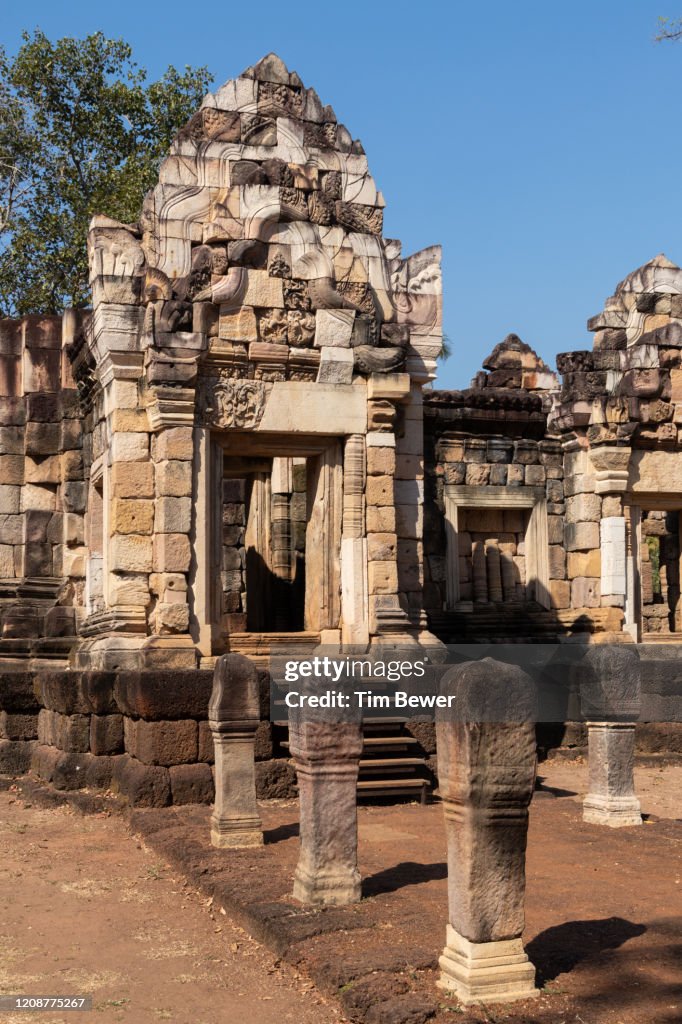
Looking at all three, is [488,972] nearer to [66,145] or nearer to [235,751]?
[235,751]

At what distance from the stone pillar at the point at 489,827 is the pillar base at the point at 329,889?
1.44m

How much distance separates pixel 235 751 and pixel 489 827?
11.9 ft

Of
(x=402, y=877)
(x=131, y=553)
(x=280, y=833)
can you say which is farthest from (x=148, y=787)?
(x=402, y=877)

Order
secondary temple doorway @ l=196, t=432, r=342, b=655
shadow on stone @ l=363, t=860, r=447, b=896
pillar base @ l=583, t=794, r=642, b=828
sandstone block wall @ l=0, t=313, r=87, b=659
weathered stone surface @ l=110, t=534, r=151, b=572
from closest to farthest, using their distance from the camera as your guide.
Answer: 1. shadow on stone @ l=363, t=860, r=447, b=896
2. pillar base @ l=583, t=794, r=642, b=828
3. weathered stone surface @ l=110, t=534, r=151, b=572
4. secondary temple doorway @ l=196, t=432, r=342, b=655
5. sandstone block wall @ l=0, t=313, r=87, b=659

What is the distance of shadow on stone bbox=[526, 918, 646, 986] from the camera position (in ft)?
18.1

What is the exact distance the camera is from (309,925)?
6230 mm

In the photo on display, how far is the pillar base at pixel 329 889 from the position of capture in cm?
668

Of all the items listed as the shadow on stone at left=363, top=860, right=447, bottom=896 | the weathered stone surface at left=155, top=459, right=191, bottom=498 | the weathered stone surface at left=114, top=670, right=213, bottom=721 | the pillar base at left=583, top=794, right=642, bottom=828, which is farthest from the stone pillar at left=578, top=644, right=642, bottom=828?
the weathered stone surface at left=155, top=459, right=191, bottom=498

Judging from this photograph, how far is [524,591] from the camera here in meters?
14.7

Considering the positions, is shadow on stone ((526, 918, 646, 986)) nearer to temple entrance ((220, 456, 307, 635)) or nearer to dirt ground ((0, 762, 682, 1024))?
dirt ground ((0, 762, 682, 1024))

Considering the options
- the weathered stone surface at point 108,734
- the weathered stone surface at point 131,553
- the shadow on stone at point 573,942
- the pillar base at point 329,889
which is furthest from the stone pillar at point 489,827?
the weathered stone surface at point 131,553

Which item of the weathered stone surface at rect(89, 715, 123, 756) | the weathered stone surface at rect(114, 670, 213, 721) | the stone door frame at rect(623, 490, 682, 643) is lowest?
the weathered stone surface at rect(89, 715, 123, 756)

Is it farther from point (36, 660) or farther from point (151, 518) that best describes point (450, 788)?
point (36, 660)

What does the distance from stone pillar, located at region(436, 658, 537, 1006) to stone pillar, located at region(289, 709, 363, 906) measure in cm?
148
